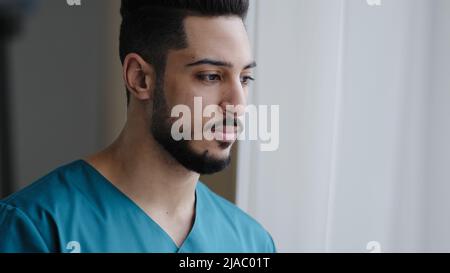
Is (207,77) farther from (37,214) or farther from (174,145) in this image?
(37,214)

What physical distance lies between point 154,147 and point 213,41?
0.67ft

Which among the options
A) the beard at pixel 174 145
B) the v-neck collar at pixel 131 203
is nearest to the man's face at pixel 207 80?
the beard at pixel 174 145

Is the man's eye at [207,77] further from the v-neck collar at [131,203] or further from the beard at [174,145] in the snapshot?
the v-neck collar at [131,203]

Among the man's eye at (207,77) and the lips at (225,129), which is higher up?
the man's eye at (207,77)

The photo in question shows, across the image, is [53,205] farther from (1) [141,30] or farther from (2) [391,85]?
(2) [391,85]

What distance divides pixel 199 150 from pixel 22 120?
1.34ft

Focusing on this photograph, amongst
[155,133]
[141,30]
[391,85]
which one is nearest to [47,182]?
[155,133]

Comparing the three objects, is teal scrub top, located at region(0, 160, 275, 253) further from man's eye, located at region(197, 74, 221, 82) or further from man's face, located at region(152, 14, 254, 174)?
man's eye, located at region(197, 74, 221, 82)

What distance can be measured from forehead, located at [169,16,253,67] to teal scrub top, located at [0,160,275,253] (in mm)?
265

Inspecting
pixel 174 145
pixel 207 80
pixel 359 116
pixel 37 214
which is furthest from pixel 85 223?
pixel 359 116

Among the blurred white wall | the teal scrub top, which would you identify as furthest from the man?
the blurred white wall

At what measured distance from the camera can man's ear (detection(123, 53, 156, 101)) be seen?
0.79 m

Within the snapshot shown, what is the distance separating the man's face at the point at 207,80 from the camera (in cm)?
76

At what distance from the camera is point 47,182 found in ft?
2.55
